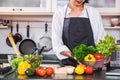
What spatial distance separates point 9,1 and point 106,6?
3.64ft

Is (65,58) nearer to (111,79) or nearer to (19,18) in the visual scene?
(111,79)

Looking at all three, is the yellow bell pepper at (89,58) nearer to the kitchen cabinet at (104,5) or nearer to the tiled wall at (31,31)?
the kitchen cabinet at (104,5)

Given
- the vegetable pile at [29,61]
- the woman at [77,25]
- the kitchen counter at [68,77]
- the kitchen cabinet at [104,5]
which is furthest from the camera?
the kitchen cabinet at [104,5]

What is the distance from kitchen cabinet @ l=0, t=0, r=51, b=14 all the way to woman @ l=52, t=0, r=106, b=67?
596mm

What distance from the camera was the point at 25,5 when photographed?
112 inches

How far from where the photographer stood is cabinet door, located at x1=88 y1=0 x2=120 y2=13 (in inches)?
109

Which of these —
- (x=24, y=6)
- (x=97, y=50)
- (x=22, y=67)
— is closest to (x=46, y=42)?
(x=24, y=6)

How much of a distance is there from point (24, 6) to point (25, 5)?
0.06 ft

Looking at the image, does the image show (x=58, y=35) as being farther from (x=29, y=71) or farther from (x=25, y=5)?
(x=25, y=5)

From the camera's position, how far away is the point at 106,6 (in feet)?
9.25

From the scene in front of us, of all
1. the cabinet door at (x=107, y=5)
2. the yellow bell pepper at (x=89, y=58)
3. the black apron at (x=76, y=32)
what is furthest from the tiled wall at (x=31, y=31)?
the yellow bell pepper at (x=89, y=58)

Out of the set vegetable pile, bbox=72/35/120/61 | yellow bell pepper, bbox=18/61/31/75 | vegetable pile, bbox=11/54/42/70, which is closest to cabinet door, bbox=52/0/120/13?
vegetable pile, bbox=72/35/120/61

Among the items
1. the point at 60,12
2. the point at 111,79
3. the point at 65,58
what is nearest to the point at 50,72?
the point at 111,79

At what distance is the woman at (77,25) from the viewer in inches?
86.1
